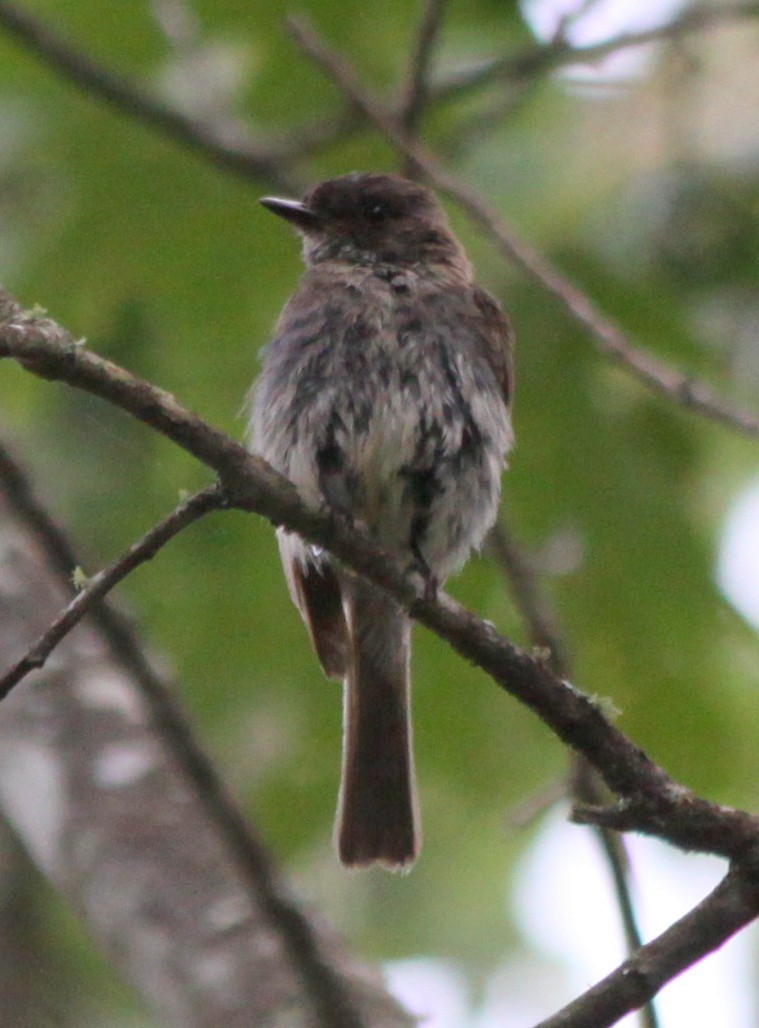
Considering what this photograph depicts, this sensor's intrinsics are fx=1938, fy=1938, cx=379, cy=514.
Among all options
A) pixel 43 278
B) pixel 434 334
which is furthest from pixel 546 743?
pixel 43 278

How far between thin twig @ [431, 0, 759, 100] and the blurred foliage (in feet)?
0.61

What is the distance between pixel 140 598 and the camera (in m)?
5.52

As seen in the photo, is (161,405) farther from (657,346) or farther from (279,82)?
(279,82)

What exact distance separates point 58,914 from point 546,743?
82.6 inches

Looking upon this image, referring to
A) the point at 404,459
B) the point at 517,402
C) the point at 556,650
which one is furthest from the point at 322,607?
the point at 517,402

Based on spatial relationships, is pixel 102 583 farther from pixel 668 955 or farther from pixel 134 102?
pixel 134 102

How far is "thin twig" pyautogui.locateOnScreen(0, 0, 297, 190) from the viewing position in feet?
17.5

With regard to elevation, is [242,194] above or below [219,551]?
above

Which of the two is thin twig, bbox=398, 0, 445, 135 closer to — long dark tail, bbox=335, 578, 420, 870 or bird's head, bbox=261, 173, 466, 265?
bird's head, bbox=261, 173, 466, 265

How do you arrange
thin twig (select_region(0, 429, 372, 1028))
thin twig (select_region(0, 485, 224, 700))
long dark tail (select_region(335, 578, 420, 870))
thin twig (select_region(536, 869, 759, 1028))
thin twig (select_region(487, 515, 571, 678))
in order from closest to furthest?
thin twig (select_region(0, 485, 224, 700))
thin twig (select_region(536, 869, 759, 1028))
thin twig (select_region(0, 429, 372, 1028))
thin twig (select_region(487, 515, 571, 678))
long dark tail (select_region(335, 578, 420, 870))

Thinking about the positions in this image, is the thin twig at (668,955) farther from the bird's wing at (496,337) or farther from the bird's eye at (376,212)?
the bird's eye at (376,212)

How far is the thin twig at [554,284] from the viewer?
450cm

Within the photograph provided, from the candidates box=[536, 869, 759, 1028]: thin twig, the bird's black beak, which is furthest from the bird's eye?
box=[536, 869, 759, 1028]: thin twig

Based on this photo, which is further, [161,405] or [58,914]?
[58,914]
